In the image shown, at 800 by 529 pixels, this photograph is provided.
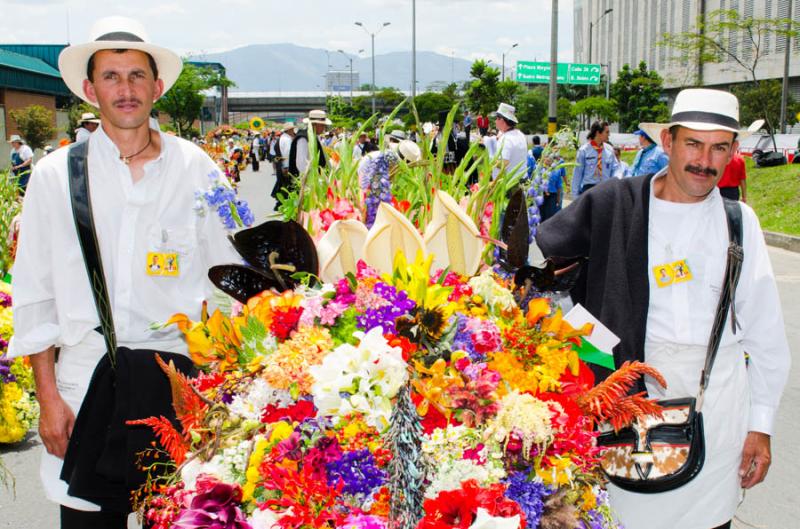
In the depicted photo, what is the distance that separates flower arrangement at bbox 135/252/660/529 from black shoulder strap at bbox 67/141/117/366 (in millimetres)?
457

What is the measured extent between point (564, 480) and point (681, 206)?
4.36ft

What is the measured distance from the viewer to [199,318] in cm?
272

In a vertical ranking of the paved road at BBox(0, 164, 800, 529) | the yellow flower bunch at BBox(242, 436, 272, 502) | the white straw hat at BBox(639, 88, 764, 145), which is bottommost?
the paved road at BBox(0, 164, 800, 529)

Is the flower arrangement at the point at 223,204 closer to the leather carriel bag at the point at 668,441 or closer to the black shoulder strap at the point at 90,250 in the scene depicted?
the black shoulder strap at the point at 90,250

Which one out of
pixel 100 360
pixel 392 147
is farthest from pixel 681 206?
pixel 100 360

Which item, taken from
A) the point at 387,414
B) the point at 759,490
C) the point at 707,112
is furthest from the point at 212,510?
the point at 759,490

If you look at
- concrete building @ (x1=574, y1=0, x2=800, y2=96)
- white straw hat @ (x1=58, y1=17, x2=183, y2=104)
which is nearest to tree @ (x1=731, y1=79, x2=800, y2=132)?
concrete building @ (x1=574, y1=0, x2=800, y2=96)

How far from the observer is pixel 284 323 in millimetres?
2014

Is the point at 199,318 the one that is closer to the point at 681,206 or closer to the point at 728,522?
the point at 681,206

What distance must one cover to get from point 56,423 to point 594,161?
10.5 metres

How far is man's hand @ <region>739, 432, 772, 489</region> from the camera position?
2740 millimetres

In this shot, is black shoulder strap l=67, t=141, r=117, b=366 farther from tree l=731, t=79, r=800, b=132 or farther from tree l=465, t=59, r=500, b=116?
tree l=465, t=59, r=500, b=116

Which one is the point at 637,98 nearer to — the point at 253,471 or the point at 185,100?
the point at 185,100

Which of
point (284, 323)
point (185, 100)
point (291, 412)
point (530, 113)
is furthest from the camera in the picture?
point (530, 113)
